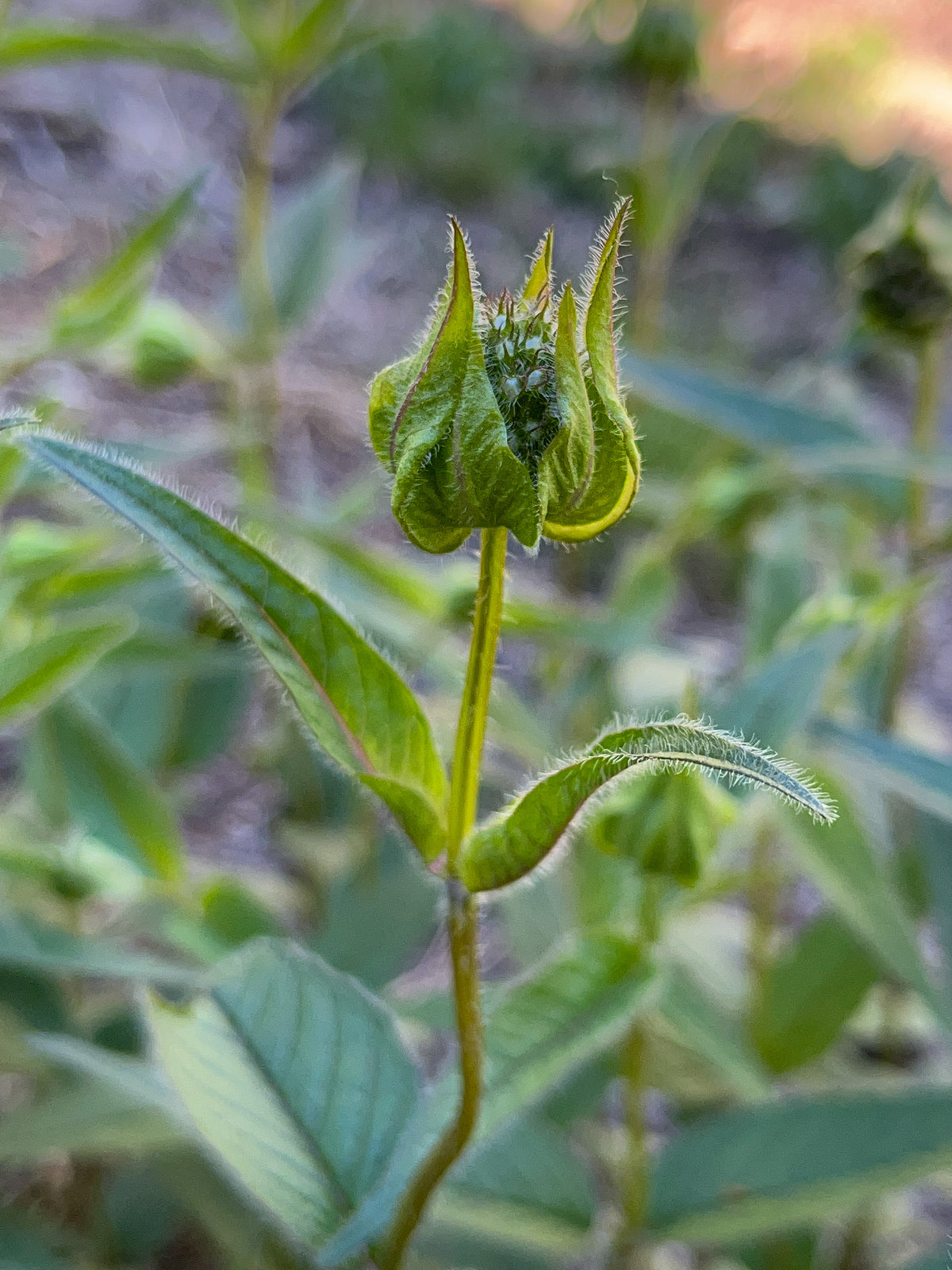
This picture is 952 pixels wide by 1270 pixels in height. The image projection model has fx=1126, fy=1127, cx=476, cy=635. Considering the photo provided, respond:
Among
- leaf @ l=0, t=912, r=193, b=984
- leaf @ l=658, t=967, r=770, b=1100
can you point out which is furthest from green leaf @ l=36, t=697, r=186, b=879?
leaf @ l=658, t=967, r=770, b=1100

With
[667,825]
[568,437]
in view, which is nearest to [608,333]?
[568,437]

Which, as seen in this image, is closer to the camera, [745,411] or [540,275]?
[540,275]

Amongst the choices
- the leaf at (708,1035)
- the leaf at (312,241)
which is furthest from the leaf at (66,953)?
the leaf at (312,241)

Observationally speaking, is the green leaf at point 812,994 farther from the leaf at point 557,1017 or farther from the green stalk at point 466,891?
the green stalk at point 466,891

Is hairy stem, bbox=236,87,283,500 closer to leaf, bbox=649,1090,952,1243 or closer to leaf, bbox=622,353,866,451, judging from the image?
leaf, bbox=622,353,866,451

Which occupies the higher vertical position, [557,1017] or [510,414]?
[510,414]

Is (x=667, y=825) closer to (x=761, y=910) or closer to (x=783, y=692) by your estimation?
(x=783, y=692)
